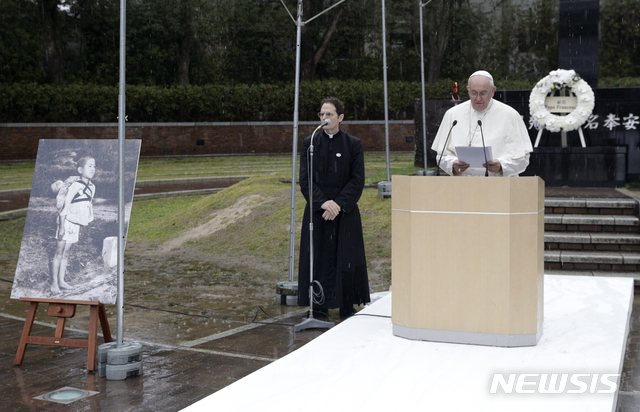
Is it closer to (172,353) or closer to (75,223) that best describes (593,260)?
(172,353)

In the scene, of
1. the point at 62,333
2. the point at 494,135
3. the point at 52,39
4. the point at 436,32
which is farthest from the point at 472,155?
the point at 436,32

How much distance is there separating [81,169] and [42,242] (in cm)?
63

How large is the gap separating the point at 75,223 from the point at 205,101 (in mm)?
28478

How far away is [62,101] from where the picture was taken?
103ft

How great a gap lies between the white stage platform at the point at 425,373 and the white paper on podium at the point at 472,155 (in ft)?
3.87

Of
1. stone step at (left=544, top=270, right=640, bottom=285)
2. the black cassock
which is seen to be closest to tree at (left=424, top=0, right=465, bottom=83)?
stone step at (left=544, top=270, right=640, bottom=285)

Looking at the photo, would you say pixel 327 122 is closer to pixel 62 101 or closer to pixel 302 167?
pixel 302 167

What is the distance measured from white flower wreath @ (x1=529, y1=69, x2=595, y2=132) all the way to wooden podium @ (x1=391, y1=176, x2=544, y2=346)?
10732mm

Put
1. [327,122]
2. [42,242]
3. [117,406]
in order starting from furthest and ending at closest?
[327,122]
[42,242]
[117,406]

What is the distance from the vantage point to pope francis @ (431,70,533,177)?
196 inches

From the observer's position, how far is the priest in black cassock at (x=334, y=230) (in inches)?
265

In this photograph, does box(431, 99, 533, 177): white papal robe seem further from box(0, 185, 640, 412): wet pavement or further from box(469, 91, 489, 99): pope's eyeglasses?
box(0, 185, 640, 412): wet pavement

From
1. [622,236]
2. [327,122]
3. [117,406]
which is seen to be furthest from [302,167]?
[622,236]

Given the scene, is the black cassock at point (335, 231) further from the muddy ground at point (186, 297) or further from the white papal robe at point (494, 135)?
the white papal robe at point (494, 135)
